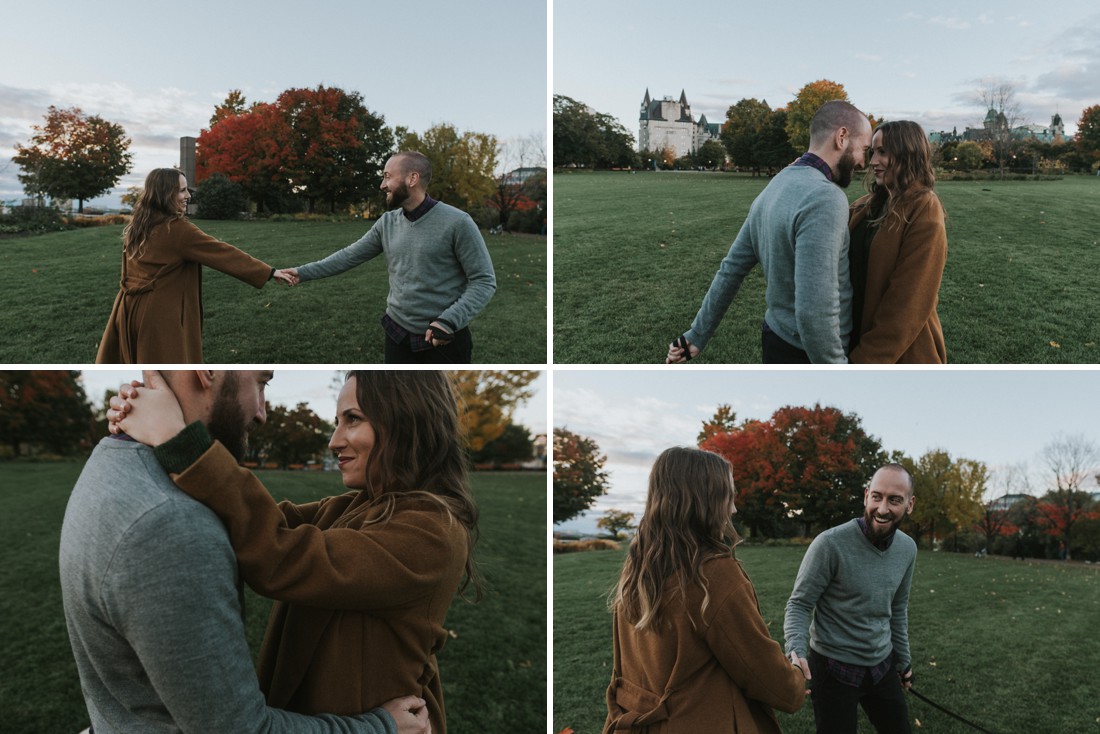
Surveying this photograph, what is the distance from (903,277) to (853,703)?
1.94 meters

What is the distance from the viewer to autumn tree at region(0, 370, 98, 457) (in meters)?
7.31

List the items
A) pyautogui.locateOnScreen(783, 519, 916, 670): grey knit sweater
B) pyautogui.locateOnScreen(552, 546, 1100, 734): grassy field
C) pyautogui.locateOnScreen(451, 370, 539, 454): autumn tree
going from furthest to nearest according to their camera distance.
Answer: pyautogui.locateOnScreen(451, 370, 539, 454): autumn tree < pyautogui.locateOnScreen(552, 546, 1100, 734): grassy field < pyautogui.locateOnScreen(783, 519, 916, 670): grey knit sweater

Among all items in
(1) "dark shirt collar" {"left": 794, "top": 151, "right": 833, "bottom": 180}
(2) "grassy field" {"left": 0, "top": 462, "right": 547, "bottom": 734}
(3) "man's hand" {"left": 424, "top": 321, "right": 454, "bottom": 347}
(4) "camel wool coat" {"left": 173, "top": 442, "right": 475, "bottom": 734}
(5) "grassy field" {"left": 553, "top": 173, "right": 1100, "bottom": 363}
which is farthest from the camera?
(5) "grassy field" {"left": 553, "top": 173, "right": 1100, "bottom": 363}

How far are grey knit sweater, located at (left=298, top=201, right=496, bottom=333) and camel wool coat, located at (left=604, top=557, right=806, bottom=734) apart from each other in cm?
190

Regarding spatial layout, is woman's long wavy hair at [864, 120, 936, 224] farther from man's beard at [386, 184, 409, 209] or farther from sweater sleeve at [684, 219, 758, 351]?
man's beard at [386, 184, 409, 209]

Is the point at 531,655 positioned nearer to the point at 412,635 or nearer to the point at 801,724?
the point at 801,724

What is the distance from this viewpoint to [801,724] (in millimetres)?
4430

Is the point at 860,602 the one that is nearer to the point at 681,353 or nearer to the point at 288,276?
the point at 681,353

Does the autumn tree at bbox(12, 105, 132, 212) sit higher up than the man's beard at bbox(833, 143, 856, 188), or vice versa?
the autumn tree at bbox(12, 105, 132, 212)

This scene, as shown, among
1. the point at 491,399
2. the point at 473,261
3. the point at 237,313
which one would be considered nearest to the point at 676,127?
the point at 491,399

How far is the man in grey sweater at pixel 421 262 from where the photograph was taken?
3659 millimetres

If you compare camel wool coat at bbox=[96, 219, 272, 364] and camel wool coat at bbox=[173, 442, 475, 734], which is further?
camel wool coat at bbox=[96, 219, 272, 364]

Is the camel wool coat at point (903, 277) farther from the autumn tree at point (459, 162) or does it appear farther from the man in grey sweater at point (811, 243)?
the autumn tree at point (459, 162)

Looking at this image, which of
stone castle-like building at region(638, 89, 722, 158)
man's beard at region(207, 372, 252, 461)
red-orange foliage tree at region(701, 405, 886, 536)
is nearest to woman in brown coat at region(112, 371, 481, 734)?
man's beard at region(207, 372, 252, 461)
